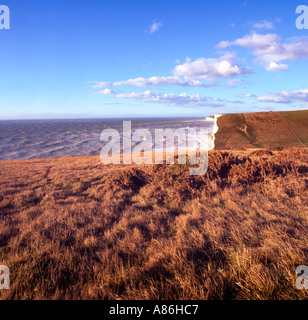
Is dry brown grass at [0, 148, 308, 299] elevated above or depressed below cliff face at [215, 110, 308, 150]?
below

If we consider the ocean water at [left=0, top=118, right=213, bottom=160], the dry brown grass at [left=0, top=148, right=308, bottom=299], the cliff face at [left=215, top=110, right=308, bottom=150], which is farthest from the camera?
the ocean water at [left=0, top=118, right=213, bottom=160]

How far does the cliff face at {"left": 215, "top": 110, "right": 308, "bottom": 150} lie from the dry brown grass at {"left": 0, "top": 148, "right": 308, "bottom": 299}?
5.20 m

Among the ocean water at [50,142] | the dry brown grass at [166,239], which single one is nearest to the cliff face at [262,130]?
the dry brown grass at [166,239]

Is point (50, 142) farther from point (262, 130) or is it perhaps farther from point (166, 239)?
point (166, 239)

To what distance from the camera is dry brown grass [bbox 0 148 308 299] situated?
209cm

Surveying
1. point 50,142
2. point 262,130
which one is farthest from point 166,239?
point 50,142

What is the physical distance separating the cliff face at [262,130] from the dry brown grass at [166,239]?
5.20 m

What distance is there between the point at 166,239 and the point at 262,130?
1145 cm

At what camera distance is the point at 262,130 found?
1159 cm

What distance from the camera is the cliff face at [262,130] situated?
10656 millimetres

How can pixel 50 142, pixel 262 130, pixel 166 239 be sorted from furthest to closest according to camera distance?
pixel 50 142, pixel 262 130, pixel 166 239

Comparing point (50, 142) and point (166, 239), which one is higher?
point (50, 142)

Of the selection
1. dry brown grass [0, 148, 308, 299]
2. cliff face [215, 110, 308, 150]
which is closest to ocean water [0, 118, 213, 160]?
cliff face [215, 110, 308, 150]

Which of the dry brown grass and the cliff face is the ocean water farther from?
the dry brown grass
